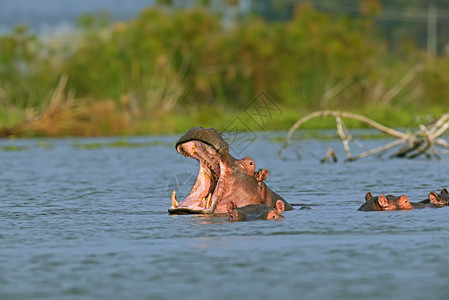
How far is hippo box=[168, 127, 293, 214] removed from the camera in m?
9.84

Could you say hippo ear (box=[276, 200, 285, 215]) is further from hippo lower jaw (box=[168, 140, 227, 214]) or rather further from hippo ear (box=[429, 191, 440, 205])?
hippo ear (box=[429, 191, 440, 205])

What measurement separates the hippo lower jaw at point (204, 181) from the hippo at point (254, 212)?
0.28 meters

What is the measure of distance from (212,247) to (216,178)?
1903mm

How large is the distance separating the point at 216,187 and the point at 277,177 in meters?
6.92

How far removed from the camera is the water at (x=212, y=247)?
680 cm

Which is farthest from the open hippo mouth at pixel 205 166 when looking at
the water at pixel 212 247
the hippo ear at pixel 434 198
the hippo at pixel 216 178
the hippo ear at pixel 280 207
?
the hippo ear at pixel 434 198

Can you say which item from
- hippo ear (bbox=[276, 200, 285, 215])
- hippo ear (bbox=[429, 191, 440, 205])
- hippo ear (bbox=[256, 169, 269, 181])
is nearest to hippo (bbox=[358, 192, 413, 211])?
hippo ear (bbox=[429, 191, 440, 205])

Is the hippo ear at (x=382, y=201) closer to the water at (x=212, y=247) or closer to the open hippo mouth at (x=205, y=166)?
the water at (x=212, y=247)

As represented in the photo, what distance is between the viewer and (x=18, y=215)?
1122 centimetres

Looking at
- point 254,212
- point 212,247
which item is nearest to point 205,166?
point 254,212

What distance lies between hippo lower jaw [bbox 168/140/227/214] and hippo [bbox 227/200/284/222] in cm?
28

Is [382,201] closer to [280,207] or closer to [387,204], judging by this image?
[387,204]

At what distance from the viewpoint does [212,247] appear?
841 centimetres

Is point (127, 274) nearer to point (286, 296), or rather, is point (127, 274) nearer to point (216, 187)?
point (286, 296)
